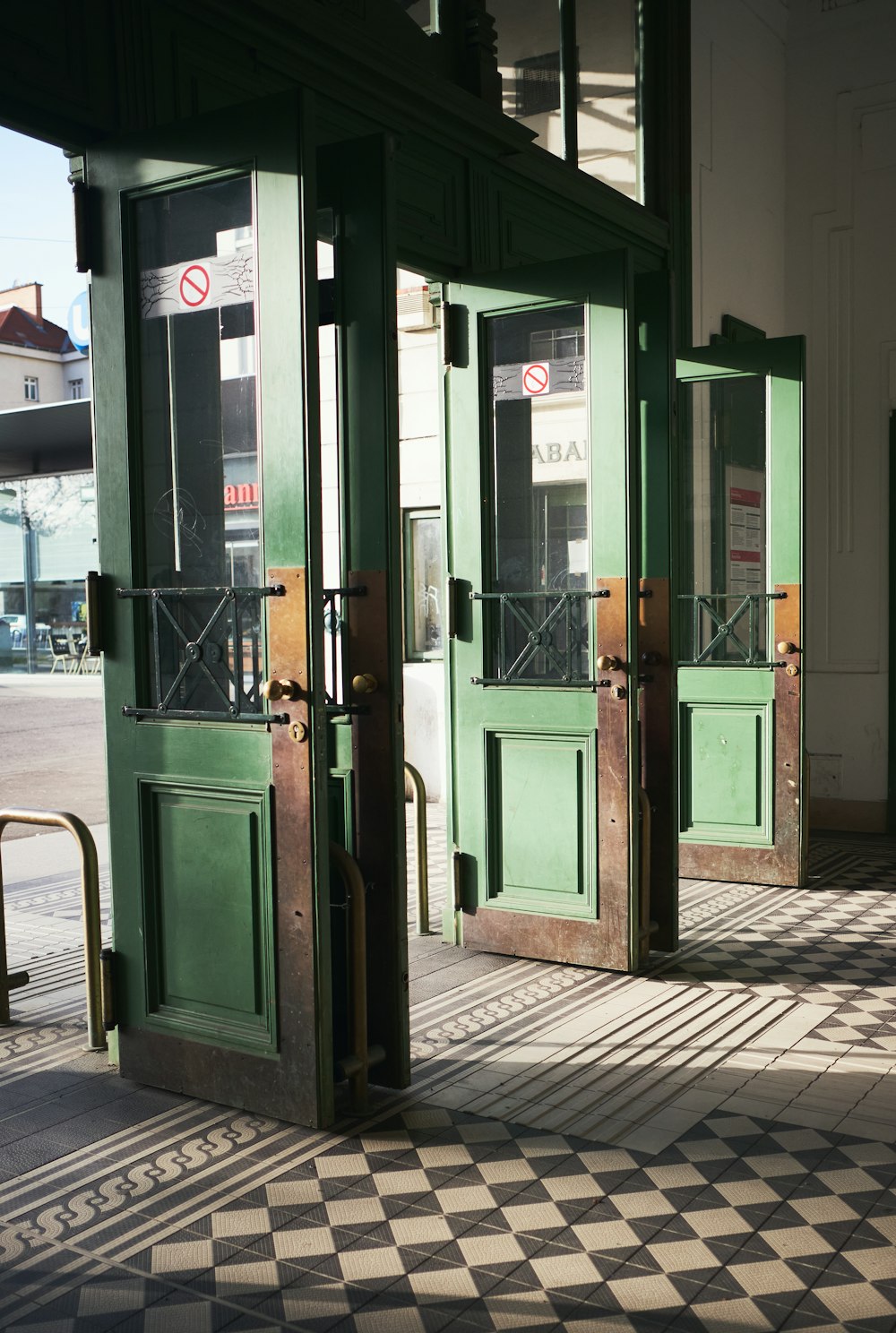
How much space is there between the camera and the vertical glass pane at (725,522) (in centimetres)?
551

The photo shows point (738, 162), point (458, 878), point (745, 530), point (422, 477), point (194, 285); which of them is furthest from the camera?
point (422, 477)

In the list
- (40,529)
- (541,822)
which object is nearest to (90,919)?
(541,822)

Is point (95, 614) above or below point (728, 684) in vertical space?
above

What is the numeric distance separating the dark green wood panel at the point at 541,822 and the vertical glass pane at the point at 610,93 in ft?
7.52

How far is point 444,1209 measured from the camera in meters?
2.51

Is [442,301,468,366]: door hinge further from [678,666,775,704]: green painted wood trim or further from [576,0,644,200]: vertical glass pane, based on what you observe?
[678,666,775,704]: green painted wood trim

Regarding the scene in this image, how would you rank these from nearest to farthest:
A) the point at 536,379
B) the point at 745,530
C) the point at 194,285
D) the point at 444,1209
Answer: the point at 444,1209 → the point at 194,285 → the point at 536,379 → the point at 745,530

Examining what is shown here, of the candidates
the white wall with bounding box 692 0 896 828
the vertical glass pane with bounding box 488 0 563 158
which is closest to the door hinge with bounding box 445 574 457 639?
Result: the vertical glass pane with bounding box 488 0 563 158

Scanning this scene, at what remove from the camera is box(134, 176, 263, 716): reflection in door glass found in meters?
2.88

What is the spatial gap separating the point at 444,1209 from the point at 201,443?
1.82 m

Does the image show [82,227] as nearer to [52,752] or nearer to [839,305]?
[839,305]

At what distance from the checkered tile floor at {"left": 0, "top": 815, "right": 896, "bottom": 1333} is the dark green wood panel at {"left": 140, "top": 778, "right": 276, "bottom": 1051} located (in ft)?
0.79

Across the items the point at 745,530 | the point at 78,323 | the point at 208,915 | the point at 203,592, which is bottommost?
the point at 208,915

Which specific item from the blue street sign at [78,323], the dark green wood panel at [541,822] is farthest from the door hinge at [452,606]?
the blue street sign at [78,323]
